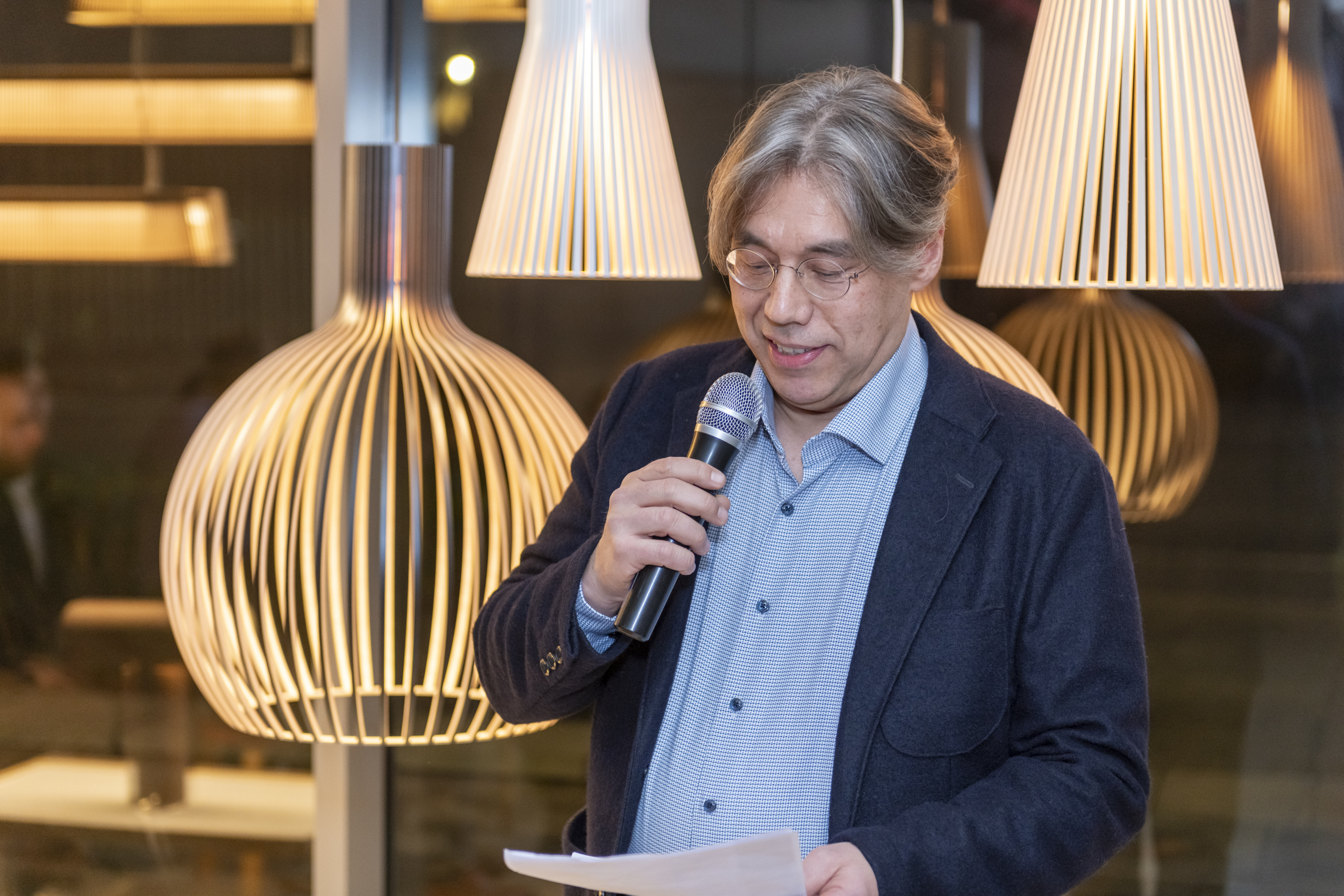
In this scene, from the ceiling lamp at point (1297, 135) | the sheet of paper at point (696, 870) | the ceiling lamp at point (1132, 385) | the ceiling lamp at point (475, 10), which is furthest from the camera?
the ceiling lamp at point (475, 10)

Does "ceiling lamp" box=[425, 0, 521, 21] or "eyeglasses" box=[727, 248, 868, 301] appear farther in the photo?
"ceiling lamp" box=[425, 0, 521, 21]

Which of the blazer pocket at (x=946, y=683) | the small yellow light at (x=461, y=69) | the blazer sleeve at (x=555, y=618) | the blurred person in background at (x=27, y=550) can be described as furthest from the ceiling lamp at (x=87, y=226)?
the blazer pocket at (x=946, y=683)

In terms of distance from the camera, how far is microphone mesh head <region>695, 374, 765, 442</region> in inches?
49.6

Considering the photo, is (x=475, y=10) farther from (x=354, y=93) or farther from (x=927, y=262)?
(x=927, y=262)

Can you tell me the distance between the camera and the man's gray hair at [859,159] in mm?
1284

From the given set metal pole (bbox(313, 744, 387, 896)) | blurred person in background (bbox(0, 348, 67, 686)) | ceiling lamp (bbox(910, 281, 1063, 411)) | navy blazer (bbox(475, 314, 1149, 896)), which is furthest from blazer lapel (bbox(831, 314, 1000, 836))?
blurred person in background (bbox(0, 348, 67, 686))

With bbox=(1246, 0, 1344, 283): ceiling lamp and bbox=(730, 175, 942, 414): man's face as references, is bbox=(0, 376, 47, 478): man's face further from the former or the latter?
bbox=(1246, 0, 1344, 283): ceiling lamp

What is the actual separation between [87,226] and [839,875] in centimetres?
259

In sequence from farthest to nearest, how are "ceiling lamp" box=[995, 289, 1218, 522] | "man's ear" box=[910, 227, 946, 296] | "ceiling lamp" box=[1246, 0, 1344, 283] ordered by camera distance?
"ceiling lamp" box=[995, 289, 1218, 522] → "ceiling lamp" box=[1246, 0, 1344, 283] → "man's ear" box=[910, 227, 946, 296]

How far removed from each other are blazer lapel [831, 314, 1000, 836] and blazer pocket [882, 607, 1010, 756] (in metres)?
0.02

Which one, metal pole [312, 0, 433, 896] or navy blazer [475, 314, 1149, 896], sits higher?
metal pole [312, 0, 433, 896]

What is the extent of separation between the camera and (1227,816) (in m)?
2.57

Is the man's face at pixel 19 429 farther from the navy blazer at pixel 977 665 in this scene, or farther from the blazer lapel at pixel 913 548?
the blazer lapel at pixel 913 548

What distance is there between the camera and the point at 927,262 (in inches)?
54.5
